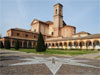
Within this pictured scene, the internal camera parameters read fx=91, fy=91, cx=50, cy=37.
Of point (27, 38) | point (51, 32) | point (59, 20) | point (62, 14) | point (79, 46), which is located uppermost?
point (62, 14)

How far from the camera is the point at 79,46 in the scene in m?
34.3

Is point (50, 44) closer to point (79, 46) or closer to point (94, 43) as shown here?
point (79, 46)

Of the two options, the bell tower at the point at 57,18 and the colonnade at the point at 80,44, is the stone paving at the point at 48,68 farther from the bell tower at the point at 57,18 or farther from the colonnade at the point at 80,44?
the bell tower at the point at 57,18

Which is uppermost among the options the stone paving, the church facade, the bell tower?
the bell tower

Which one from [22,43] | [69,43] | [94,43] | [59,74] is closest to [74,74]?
[59,74]

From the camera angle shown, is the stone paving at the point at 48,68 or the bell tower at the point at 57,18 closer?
the stone paving at the point at 48,68

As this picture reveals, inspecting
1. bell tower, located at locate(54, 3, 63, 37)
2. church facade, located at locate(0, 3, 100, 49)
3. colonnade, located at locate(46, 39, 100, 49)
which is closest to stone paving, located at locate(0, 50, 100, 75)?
colonnade, located at locate(46, 39, 100, 49)

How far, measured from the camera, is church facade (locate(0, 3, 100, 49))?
32562mm

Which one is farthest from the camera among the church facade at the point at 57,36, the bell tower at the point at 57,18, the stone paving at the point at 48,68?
the bell tower at the point at 57,18

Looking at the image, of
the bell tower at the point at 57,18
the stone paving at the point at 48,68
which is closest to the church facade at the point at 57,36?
the bell tower at the point at 57,18

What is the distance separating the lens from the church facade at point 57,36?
107 ft

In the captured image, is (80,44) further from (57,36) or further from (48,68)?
(48,68)

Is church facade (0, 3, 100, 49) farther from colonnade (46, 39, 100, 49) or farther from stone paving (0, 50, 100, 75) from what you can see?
stone paving (0, 50, 100, 75)

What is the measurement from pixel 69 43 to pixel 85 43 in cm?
704
